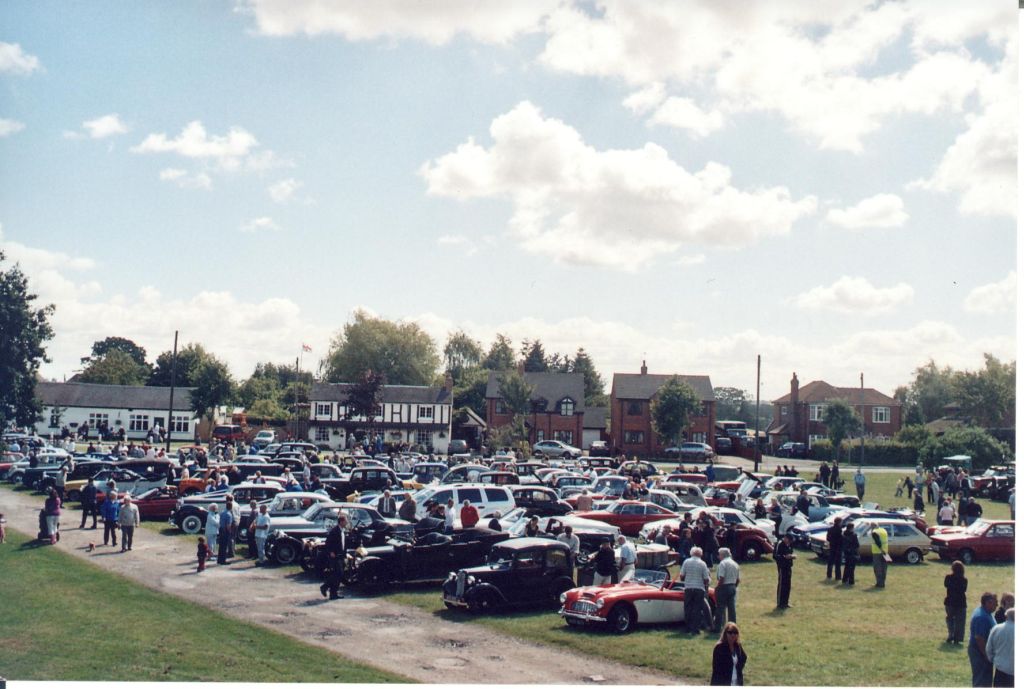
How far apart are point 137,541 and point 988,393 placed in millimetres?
77241

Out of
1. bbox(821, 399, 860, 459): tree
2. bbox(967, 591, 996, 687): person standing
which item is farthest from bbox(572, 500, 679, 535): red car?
bbox(821, 399, 860, 459): tree

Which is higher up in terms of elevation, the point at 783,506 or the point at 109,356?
the point at 109,356

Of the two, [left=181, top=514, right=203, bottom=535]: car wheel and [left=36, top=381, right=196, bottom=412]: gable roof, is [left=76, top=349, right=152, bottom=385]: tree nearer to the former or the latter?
[left=36, top=381, right=196, bottom=412]: gable roof

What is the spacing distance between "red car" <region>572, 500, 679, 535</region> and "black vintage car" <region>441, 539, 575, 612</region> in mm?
8623

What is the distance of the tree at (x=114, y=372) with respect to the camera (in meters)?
100

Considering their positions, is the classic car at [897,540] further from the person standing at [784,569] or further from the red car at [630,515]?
the person standing at [784,569]

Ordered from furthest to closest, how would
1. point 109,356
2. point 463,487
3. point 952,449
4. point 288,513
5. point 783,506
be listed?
point 109,356 < point 952,449 < point 783,506 < point 463,487 < point 288,513

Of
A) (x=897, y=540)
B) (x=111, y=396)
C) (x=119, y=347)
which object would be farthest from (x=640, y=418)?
(x=119, y=347)

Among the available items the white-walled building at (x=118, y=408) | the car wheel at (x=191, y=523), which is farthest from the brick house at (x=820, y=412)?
the car wheel at (x=191, y=523)

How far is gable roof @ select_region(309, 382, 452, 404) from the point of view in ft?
255

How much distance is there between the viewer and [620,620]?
1523cm

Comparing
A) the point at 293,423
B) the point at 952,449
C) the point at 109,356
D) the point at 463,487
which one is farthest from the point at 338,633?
the point at 109,356

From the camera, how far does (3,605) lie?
52.3 ft

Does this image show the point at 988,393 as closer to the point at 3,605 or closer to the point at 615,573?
the point at 615,573
